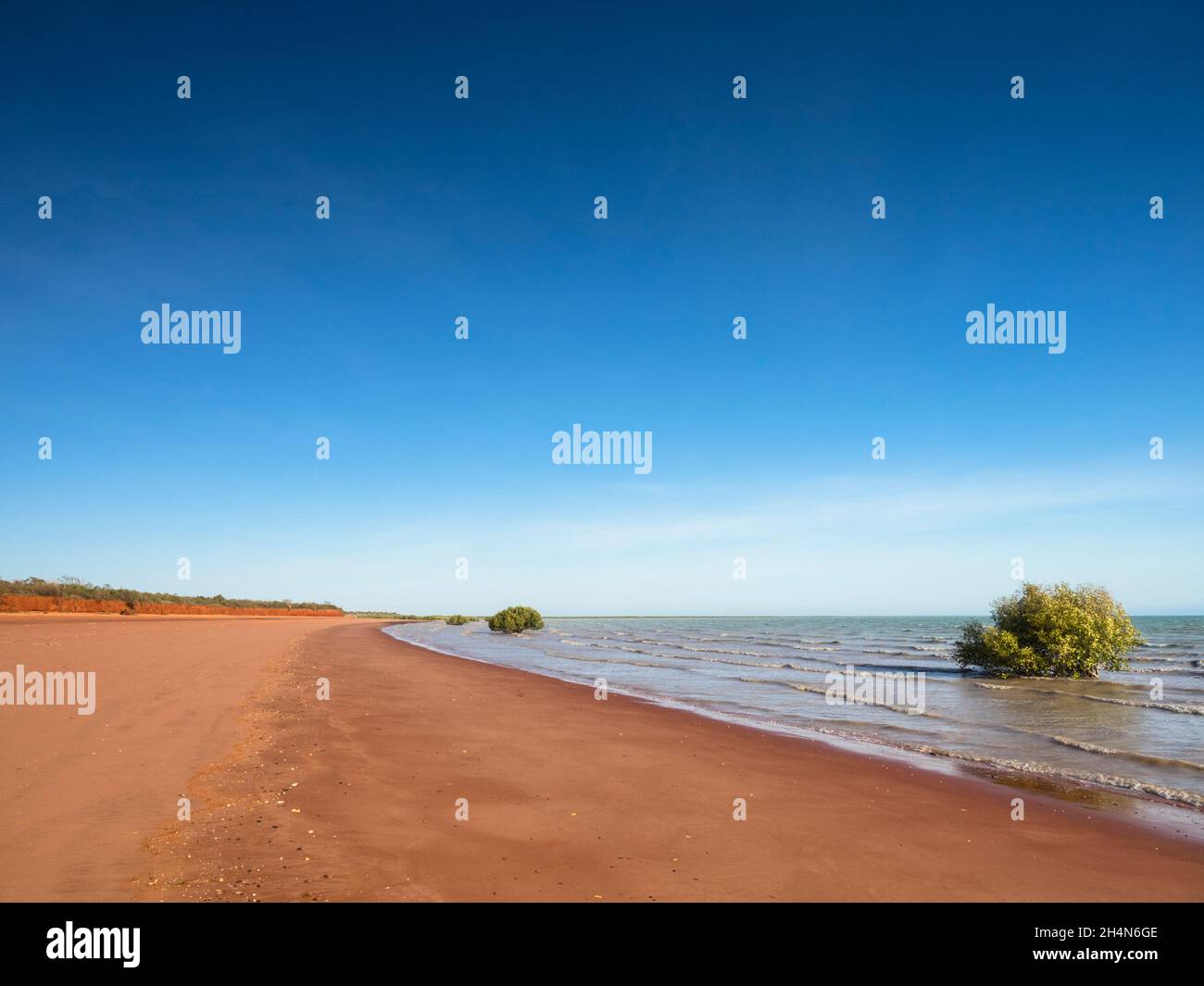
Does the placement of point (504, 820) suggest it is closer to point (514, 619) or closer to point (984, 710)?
point (984, 710)

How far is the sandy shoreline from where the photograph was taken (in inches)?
268

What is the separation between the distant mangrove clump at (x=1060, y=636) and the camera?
3184 cm

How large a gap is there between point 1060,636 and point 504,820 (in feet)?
108

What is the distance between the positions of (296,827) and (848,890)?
6.40 meters

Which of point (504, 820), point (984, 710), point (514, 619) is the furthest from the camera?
point (514, 619)

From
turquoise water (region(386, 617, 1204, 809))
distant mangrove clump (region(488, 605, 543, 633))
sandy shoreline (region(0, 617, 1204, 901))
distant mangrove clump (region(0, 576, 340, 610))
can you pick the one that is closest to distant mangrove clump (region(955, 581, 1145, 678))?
turquoise water (region(386, 617, 1204, 809))

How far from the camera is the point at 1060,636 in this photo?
31.8 metres

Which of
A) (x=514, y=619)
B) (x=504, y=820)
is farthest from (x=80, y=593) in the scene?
(x=504, y=820)

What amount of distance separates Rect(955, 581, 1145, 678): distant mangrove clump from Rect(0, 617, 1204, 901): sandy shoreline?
22.8 m

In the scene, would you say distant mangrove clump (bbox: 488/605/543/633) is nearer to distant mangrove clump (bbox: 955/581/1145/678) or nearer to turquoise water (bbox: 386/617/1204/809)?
turquoise water (bbox: 386/617/1204/809)
